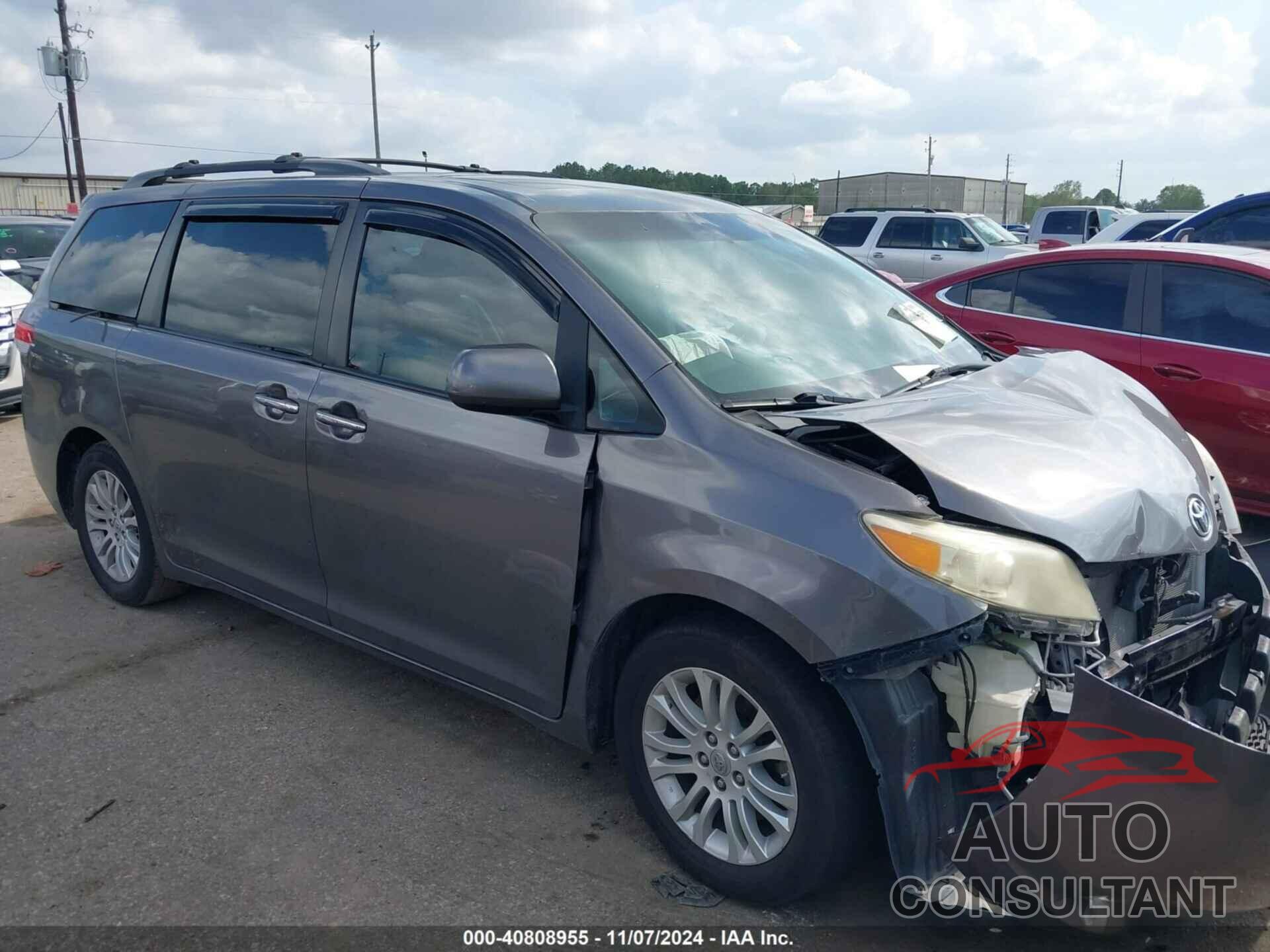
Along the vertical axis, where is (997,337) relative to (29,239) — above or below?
below

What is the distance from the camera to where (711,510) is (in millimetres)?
2682

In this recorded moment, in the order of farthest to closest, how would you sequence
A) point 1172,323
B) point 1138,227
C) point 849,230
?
point 849,230 < point 1138,227 < point 1172,323

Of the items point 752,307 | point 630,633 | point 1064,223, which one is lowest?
point 630,633

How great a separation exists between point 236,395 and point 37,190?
5371cm

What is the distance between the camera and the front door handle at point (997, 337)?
21.1 ft

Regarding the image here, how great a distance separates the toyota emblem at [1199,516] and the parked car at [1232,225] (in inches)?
264

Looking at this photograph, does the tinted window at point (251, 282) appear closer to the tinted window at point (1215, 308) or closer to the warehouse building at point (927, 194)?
the tinted window at point (1215, 308)

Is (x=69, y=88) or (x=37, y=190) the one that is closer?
(x=69, y=88)

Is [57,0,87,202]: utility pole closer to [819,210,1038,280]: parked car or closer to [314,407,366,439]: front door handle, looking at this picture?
[819,210,1038,280]: parked car

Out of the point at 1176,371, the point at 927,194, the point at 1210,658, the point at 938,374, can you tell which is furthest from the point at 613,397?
the point at 927,194

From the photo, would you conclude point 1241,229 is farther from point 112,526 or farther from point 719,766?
point 112,526

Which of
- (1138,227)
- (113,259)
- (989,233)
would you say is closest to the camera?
(113,259)

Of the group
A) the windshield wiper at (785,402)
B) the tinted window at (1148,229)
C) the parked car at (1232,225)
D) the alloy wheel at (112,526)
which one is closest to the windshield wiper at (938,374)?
the windshield wiper at (785,402)

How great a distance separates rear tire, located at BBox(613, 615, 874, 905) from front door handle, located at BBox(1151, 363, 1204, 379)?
3981mm
